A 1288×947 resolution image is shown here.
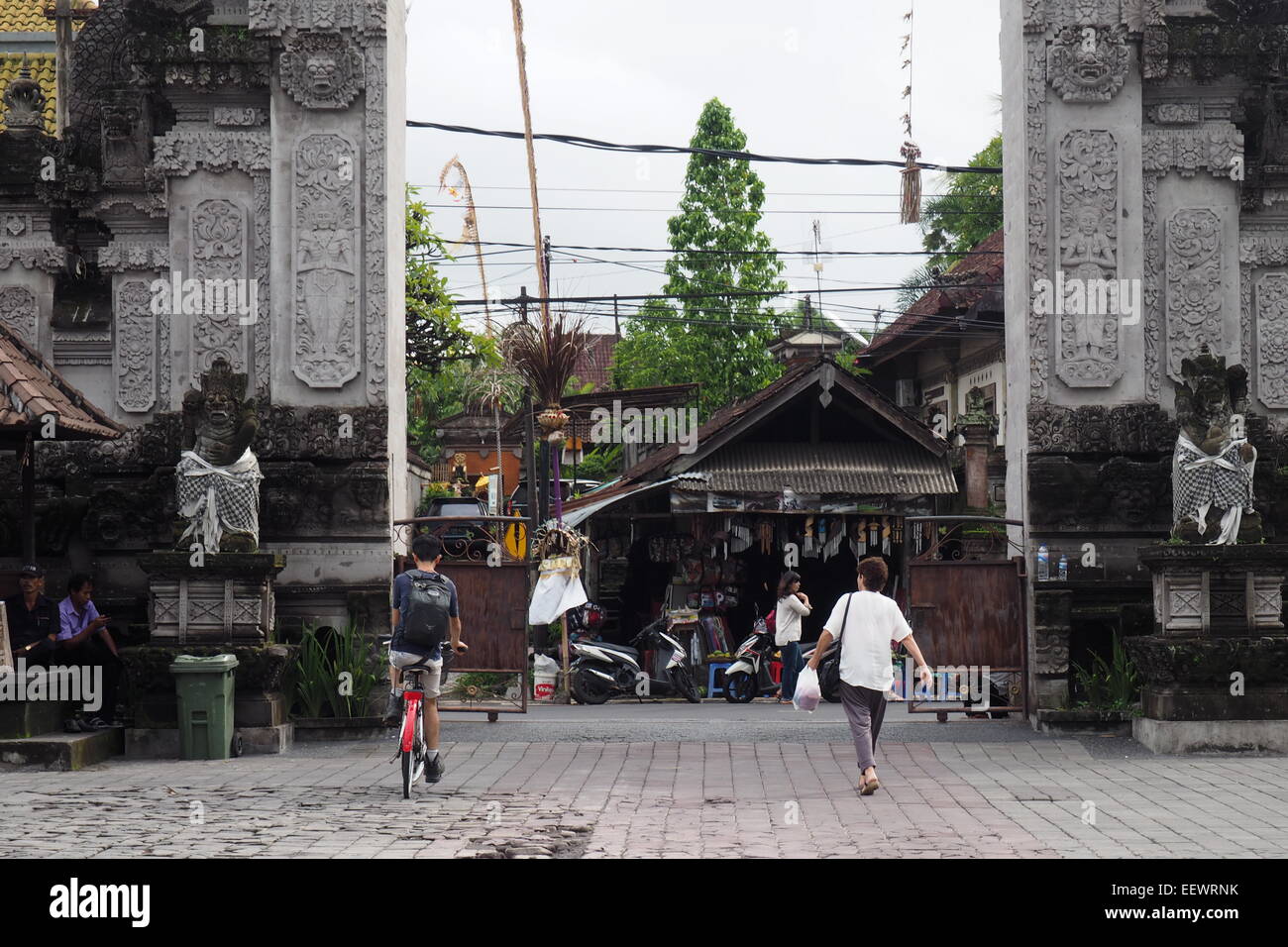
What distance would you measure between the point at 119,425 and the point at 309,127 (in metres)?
3.40

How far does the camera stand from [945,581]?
49.6 feet

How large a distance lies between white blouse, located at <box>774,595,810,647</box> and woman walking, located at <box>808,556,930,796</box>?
9.42m

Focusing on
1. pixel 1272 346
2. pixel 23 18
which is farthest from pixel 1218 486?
pixel 23 18

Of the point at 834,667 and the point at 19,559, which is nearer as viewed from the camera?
the point at 19,559

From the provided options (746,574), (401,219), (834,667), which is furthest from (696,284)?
(401,219)

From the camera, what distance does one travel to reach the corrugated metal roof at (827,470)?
920 inches

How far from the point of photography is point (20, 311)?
1573 centimetres

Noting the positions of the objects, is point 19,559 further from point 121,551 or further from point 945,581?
point 945,581

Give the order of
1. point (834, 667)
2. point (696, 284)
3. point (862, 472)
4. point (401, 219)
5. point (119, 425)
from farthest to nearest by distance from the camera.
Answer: point (696, 284) → point (862, 472) → point (834, 667) → point (401, 219) → point (119, 425)

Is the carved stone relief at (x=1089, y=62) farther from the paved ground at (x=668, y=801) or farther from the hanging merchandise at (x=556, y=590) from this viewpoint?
the hanging merchandise at (x=556, y=590)

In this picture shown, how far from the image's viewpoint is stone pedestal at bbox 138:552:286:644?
13750mm

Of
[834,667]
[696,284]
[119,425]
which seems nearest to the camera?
[119,425]

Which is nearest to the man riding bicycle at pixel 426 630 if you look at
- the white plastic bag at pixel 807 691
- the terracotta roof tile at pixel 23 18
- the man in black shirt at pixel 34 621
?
the white plastic bag at pixel 807 691

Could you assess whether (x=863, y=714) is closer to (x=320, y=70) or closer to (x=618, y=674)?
(x=320, y=70)
